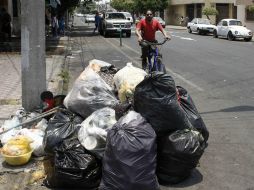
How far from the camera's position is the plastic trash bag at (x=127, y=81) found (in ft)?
18.7

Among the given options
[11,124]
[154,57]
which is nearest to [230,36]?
[154,57]

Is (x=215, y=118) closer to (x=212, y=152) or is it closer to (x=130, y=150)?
(x=212, y=152)

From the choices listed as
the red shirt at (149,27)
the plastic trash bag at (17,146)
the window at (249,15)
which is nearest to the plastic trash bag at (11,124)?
the plastic trash bag at (17,146)

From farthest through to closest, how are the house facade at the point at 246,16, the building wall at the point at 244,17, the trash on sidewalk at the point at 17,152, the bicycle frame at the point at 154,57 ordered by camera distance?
the house facade at the point at 246,16 → the building wall at the point at 244,17 → the bicycle frame at the point at 154,57 → the trash on sidewalk at the point at 17,152

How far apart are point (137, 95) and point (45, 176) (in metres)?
1.32

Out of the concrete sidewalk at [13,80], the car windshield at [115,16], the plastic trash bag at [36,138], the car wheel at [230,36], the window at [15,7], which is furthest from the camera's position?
the car windshield at [115,16]

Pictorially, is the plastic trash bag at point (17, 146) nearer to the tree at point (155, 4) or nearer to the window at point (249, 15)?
the window at point (249, 15)

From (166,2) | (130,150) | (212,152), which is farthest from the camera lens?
(166,2)

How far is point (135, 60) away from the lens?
17.1 meters

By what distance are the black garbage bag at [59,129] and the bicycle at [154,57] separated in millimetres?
4434

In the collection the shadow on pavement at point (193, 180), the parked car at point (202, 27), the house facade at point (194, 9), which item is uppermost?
the house facade at point (194, 9)

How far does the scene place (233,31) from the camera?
30.4 metres

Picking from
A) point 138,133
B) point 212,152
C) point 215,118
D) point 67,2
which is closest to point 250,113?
point 215,118

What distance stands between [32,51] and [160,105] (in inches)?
106
